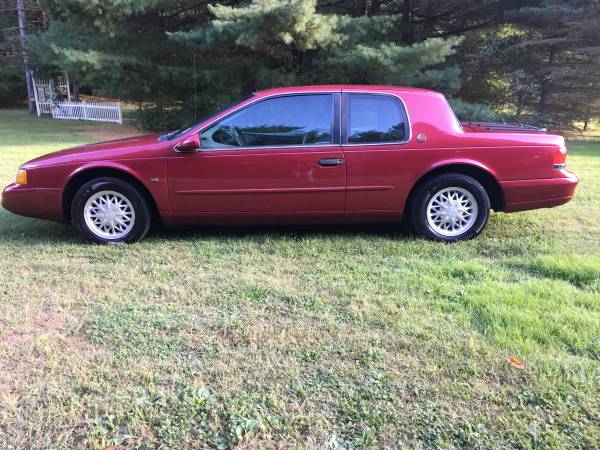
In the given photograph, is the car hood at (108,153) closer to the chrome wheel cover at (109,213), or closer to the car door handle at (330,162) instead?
the chrome wheel cover at (109,213)

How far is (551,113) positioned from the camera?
1889 centimetres

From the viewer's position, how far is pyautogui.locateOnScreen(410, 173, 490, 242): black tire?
16.1ft

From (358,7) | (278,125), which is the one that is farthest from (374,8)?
(278,125)

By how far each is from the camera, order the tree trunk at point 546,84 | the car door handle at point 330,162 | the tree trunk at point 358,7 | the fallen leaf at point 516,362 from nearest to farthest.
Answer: the fallen leaf at point 516,362
the car door handle at point 330,162
the tree trunk at point 358,7
the tree trunk at point 546,84

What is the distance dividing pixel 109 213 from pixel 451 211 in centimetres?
323

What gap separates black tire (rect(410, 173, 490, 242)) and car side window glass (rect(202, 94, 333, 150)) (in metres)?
1.02

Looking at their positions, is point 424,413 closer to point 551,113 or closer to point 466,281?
point 466,281

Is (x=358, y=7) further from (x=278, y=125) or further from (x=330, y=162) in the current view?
(x=330, y=162)

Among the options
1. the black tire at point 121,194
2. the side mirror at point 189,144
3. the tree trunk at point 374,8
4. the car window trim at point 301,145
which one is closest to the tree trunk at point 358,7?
the tree trunk at point 374,8

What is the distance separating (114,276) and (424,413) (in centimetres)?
268

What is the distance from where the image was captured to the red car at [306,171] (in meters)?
4.77

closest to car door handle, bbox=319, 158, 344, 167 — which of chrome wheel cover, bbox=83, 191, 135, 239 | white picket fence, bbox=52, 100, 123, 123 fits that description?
chrome wheel cover, bbox=83, 191, 135, 239

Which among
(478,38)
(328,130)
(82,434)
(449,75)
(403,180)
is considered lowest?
(82,434)

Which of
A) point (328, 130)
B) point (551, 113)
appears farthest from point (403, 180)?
point (551, 113)
